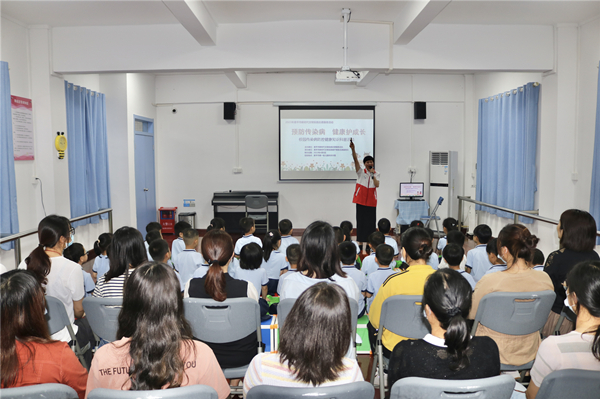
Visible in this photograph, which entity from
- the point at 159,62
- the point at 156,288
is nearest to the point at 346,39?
the point at 159,62

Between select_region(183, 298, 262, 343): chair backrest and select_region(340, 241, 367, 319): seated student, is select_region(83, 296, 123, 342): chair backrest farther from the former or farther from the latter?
select_region(340, 241, 367, 319): seated student

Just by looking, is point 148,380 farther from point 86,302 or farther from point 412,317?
point 412,317

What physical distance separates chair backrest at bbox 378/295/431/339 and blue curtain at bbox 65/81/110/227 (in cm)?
498

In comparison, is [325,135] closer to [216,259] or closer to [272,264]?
[272,264]

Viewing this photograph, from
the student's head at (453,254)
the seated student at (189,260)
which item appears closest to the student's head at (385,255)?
the student's head at (453,254)

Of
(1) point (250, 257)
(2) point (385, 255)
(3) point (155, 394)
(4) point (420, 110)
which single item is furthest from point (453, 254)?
(4) point (420, 110)

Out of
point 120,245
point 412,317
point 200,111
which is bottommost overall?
point 412,317

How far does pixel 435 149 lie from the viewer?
336 inches

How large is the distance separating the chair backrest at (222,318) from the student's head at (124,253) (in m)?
0.63

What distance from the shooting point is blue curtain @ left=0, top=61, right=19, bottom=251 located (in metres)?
4.34

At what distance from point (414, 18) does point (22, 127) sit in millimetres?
4359

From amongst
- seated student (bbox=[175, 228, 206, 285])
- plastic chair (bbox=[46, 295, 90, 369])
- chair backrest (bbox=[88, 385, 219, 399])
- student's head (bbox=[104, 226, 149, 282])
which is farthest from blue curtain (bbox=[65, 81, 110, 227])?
chair backrest (bbox=[88, 385, 219, 399])

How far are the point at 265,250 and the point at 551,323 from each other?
7.12 ft

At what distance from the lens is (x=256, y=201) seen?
7.72 metres
